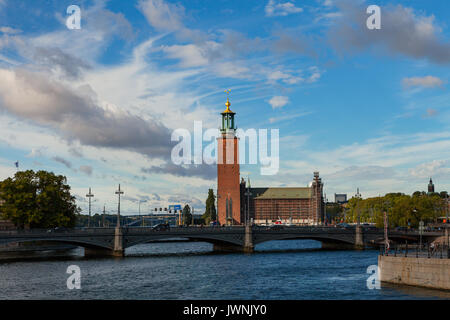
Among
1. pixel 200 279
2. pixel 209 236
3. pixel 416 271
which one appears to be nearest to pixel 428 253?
pixel 416 271

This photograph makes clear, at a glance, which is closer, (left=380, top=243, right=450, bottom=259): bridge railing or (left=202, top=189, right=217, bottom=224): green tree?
(left=380, top=243, right=450, bottom=259): bridge railing

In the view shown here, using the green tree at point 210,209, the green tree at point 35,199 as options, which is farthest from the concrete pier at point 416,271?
the green tree at point 210,209

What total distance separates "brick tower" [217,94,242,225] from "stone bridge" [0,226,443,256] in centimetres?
8746

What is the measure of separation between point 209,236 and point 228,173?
108749mm

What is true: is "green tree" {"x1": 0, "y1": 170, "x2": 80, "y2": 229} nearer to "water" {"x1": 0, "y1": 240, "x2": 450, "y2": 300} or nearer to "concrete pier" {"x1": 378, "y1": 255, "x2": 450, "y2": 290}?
"water" {"x1": 0, "y1": 240, "x2": 450, "y2": 300}

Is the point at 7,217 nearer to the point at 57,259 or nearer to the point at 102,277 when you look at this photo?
the point at 57,259

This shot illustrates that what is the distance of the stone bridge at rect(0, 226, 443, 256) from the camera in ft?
254

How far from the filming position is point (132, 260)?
78500 mm

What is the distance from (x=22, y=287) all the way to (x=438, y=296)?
37342 mm

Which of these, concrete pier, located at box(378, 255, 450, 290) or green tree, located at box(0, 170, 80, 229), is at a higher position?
green tree, located at box(0, 170, 80, 229)

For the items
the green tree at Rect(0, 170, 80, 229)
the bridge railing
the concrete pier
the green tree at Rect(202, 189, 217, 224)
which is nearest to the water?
the concrete pier

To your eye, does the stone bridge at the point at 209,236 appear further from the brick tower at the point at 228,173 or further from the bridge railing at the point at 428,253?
the brick tower at the point at 228,173

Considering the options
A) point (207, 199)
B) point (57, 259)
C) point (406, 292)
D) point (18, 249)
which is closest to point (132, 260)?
point (57, 259)
